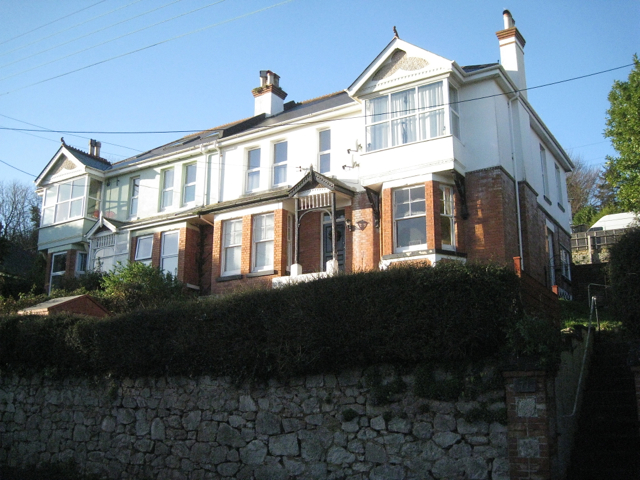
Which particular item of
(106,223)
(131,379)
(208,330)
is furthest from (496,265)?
(106,223)

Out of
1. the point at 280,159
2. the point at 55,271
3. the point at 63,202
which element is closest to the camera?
the point at 280,159

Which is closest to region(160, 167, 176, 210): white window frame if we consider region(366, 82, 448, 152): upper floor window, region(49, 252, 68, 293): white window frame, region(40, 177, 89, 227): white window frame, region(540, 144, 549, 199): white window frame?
region(40, 177, 89, 227): white window frame

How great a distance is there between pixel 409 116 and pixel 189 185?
9.59 meters

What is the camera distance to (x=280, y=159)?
72.1ft

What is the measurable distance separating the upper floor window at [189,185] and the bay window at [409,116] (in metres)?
8.06

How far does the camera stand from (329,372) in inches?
410

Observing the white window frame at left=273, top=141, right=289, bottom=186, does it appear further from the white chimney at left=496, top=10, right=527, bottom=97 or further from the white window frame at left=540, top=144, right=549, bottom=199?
the white window frame at left=540, top=144, right=549, bottom=199

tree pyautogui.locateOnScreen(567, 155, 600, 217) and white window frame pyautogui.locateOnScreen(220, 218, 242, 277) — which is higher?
tree pyautogui.locateOnScreen(567, 155, 600, 217)

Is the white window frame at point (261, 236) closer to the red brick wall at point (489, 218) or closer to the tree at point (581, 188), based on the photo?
the red brick wall at point (489, 218)

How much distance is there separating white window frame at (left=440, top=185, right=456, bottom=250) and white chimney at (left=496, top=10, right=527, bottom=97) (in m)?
4.89

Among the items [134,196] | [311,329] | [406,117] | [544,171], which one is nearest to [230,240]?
[134,196]

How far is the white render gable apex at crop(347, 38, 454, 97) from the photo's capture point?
1783 cm

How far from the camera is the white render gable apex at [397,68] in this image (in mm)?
→ 17828

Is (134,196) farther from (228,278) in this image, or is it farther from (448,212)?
(448,212)
